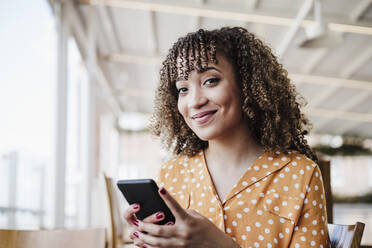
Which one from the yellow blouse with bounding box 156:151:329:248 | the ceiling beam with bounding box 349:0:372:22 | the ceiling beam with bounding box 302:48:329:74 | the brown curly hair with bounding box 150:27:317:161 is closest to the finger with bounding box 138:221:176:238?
the yellow blouse with bounding box 156:151:329:248

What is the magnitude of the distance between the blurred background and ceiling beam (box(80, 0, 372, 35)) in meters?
0.01

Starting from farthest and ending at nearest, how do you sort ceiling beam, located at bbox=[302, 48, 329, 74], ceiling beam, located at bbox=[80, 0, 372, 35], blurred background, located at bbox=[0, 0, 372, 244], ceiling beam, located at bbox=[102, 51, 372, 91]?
ceiling beam, located at bbox=[102, 51, 372, 91] < ceiling beam, located at bbox=[302, 48, 329, 74] < ceiling beam, located at bbox=[80, 0, 372, 35] < blurred background, located at bbox=[0, 0, 372, 244]

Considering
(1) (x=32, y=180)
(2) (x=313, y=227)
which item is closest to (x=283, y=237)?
(2) (x=313, y=227)

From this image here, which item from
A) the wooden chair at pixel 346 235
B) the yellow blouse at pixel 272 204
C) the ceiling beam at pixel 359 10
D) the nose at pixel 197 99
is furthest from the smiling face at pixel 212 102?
the ceiling beam at pixel 359 10

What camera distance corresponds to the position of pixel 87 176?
5125 mm

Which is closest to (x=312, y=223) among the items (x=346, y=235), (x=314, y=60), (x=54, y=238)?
(x=346, y=235)

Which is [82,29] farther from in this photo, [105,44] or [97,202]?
[97,202]

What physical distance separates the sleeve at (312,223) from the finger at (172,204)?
1.25 feet

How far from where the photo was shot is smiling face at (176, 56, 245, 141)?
114 cm

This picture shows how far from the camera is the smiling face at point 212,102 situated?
1141mm

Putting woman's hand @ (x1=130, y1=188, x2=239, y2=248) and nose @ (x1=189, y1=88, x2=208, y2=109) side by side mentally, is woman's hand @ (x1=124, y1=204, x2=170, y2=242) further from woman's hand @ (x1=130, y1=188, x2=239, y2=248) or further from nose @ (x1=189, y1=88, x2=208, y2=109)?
nose @ (x1=189, y1=88, x2=208, y2=109)

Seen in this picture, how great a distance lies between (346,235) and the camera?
97 cm

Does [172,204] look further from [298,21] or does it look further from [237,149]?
[298,21]

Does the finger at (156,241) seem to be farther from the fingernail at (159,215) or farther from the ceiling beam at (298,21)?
the ceiling beam at (298,21)
